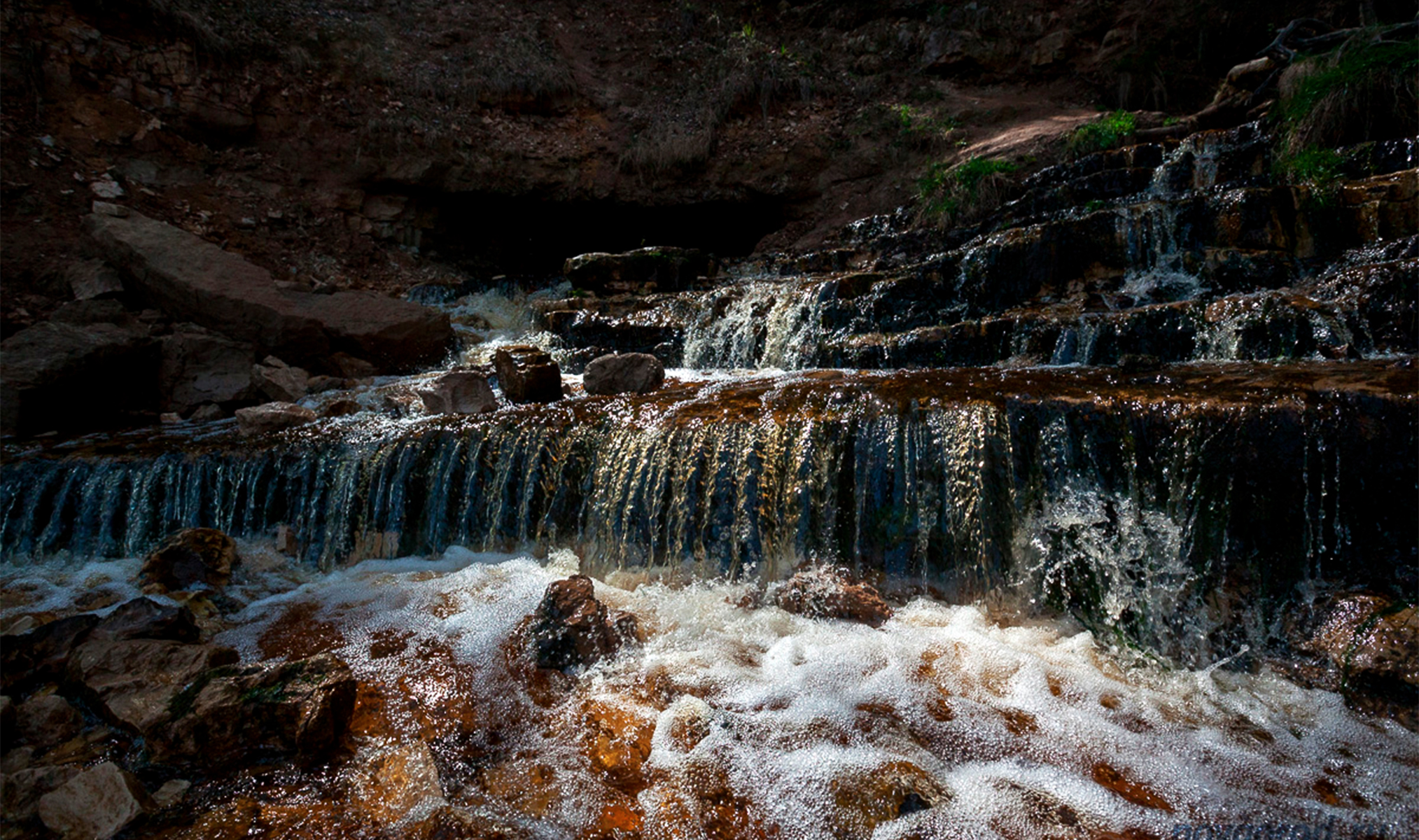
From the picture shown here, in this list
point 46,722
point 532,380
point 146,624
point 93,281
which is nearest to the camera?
point 46,722

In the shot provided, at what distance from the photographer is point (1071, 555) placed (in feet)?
10.6

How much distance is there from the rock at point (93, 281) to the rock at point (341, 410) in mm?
3327

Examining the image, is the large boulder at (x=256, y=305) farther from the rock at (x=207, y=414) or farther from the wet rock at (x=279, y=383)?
the rock at (x=207, y=414)

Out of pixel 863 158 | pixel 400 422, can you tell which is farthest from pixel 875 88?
pixel 400 422

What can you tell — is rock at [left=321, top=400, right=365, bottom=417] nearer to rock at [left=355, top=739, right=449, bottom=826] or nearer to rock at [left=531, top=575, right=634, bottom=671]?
rock at [left=531, top=575, right=634, bottom=671]

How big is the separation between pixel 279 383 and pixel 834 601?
5.53 m

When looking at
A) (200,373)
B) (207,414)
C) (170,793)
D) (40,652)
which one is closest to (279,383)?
(207,414)

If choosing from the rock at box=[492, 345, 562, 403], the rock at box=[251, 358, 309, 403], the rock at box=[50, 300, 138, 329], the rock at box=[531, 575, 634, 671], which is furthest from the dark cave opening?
the rock at box=[531, 575, 634, 671]

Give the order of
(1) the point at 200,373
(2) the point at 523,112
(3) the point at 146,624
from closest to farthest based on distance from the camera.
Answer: (3) the point at 146,624 → (1) the point at 200,373 → (2) the point at 523,112

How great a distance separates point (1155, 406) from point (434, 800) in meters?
3.41

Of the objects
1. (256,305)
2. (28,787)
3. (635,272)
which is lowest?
(28,787)

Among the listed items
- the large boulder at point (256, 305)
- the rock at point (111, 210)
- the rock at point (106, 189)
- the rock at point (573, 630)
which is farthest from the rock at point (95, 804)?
the rock at point (106, 189)

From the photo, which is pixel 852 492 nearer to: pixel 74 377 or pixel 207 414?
pixel 207 414

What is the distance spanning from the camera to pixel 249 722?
2195mm
